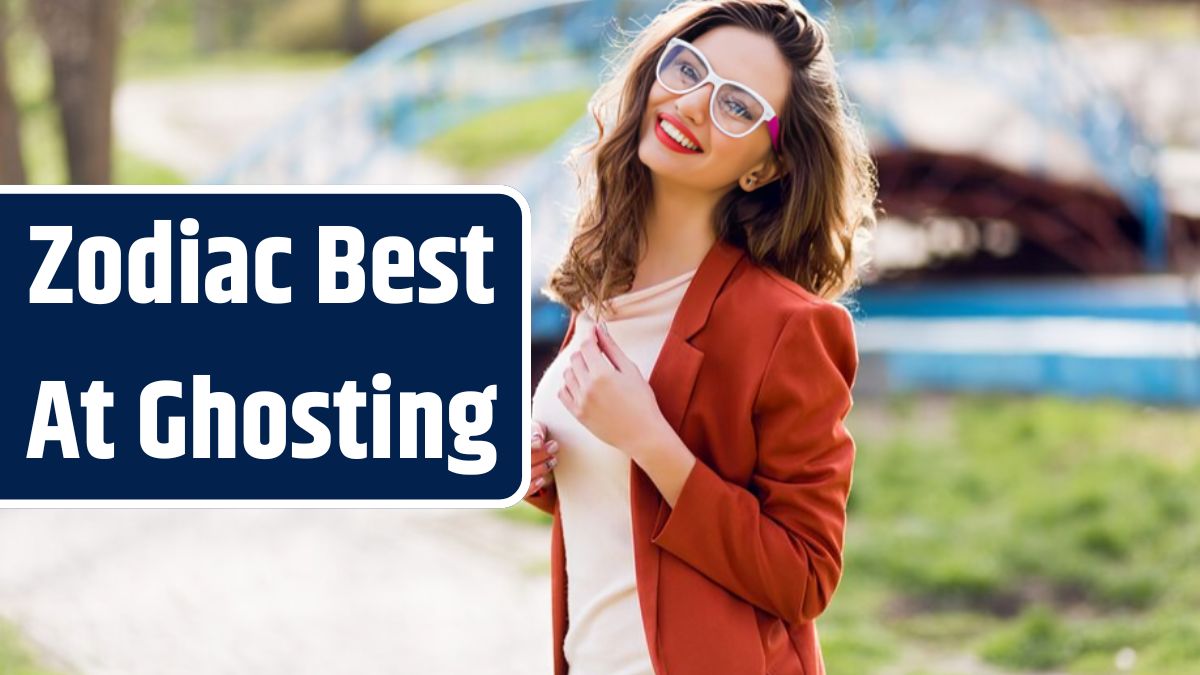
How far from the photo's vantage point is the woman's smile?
1.81 metres

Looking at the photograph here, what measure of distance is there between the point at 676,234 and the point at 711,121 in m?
0.15

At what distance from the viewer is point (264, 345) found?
1.85m

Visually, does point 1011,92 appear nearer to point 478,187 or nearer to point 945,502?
point 945,502

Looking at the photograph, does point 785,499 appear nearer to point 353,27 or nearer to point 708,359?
point 708,359

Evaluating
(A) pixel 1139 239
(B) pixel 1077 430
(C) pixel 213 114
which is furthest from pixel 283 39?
(B) pixel 1077 430

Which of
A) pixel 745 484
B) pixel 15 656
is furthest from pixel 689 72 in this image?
pixel 15 656

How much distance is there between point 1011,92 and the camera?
35.3 feet

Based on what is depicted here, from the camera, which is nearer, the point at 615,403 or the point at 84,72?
the point at 615,403

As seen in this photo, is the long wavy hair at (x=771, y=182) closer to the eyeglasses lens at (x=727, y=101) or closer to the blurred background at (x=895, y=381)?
the eyeglasses lens at (x=727, y=101)

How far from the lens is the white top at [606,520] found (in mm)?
1834

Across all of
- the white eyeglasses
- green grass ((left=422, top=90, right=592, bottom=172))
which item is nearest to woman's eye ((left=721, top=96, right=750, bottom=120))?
the white eyeglasses

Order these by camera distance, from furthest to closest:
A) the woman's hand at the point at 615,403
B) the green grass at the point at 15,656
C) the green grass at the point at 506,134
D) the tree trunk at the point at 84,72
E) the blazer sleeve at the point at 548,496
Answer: the green grass at the point at 506,134, the tree trunk at the point at 84,72, the green grass at the point at 15,656, the blazer sleeve at the point at 548,496, the woman's hand at the point at 615,403

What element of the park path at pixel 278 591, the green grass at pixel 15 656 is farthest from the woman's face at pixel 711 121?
the park path at pixel 278 591

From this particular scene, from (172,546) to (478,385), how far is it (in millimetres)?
4389
